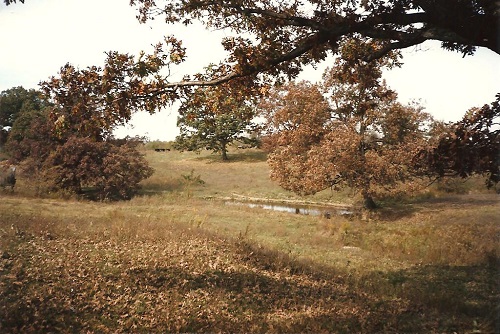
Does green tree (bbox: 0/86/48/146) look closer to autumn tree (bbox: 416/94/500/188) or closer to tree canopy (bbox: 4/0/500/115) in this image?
tree canopy (bbox: 4/0/500/115)

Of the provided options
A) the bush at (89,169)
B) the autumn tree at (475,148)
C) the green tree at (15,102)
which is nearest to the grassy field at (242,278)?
the autumn tree at (475,148)

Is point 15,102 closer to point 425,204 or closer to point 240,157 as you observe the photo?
point 240,157

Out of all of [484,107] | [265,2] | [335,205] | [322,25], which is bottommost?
[335,205]

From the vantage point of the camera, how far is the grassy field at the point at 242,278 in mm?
6734

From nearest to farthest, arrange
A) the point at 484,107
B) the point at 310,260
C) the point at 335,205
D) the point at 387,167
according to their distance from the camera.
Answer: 1. the point at 484,107
2. the point at 310,260
3. the point at 387,167
4. the point at 335,205

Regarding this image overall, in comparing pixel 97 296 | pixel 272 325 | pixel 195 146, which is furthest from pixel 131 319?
pixel 195 146

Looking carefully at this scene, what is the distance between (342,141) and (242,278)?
1369cm

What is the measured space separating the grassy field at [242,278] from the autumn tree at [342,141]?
4600 millimetres

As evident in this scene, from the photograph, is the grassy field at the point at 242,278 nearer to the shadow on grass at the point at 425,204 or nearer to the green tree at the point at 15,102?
the shadow on grass at the point at 425,204

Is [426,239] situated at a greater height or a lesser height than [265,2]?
lesser

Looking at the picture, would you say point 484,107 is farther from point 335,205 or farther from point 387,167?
point 335,205

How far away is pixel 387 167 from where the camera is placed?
20922 mm

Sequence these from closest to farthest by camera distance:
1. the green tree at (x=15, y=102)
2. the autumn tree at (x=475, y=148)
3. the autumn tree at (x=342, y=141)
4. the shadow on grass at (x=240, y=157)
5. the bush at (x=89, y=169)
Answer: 1. the autumn tree at (x=475, y=148)
2. the autumn tree at (x=342, y=141)
3. the bush at (x=89, y=169)
4. the green tree at (x=15, y=102)
5. the shadow on grass at (x=240, y=157)

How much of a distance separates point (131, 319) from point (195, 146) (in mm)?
50666
